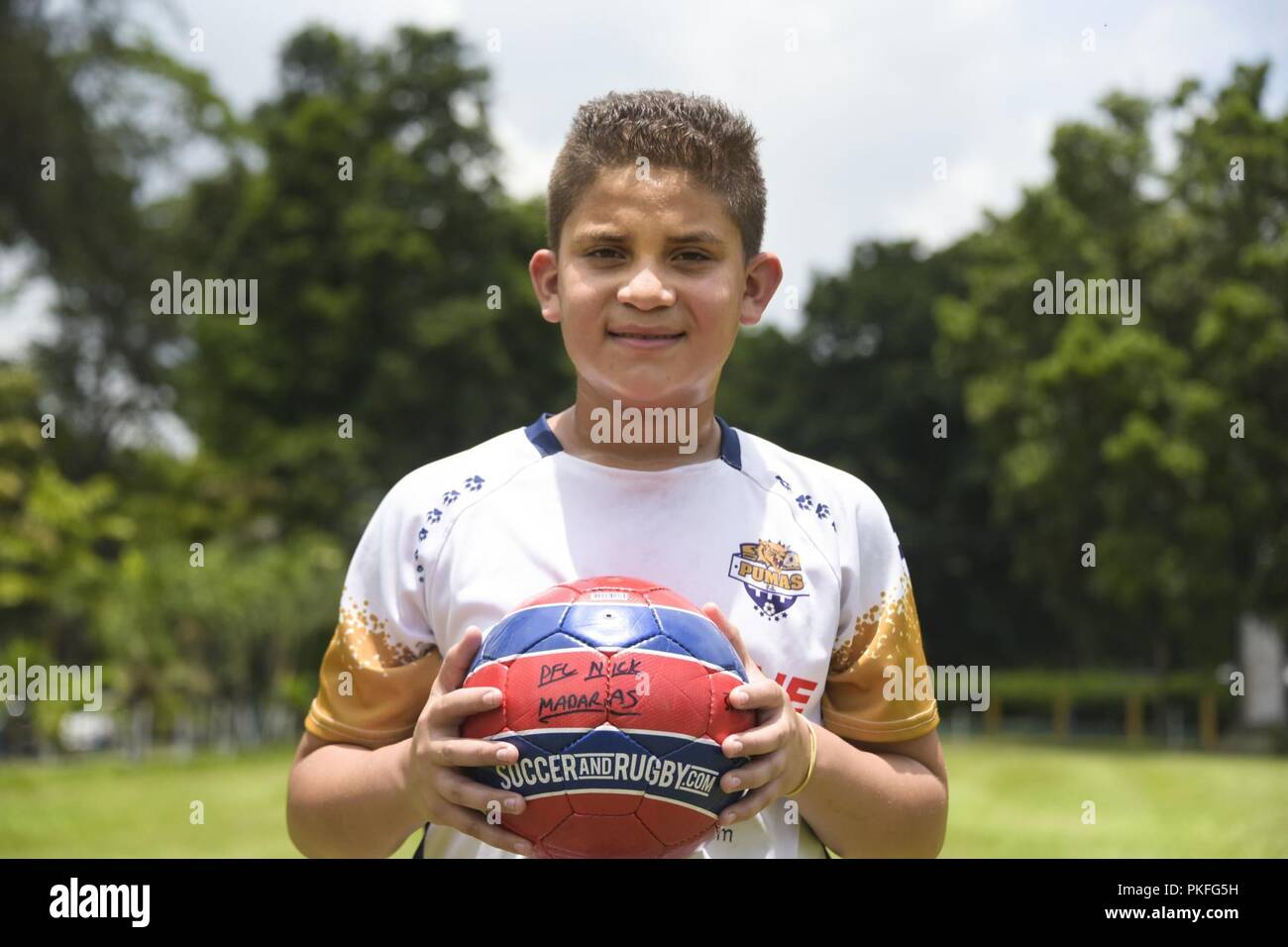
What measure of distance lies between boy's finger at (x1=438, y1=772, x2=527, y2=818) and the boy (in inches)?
10.5

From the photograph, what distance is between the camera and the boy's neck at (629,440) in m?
3.53

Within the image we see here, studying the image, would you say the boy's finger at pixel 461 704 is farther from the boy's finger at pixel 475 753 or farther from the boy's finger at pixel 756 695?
the boy's finger at pixel 756 695

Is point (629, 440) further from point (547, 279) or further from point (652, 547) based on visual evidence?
point (547, 279)

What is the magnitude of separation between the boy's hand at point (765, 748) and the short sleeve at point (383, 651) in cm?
85

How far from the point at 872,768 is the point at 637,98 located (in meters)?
1.70

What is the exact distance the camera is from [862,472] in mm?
49031

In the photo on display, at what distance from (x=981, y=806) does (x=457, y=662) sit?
20.6 meters

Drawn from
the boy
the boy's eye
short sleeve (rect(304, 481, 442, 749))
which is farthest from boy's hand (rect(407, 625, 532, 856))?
the boy's eye

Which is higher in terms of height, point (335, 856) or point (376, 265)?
point (376, 265)

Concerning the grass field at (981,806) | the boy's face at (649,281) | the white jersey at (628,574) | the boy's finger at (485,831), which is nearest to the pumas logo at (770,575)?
the white jersey at (628,574)

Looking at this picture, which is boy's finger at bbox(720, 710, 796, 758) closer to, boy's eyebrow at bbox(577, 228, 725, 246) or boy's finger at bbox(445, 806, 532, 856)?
boy's finger at bbox(445, 806, 532, 856)

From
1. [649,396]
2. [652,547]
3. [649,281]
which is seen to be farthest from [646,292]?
[652,547]

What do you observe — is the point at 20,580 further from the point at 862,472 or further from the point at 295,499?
the point at 862,472
